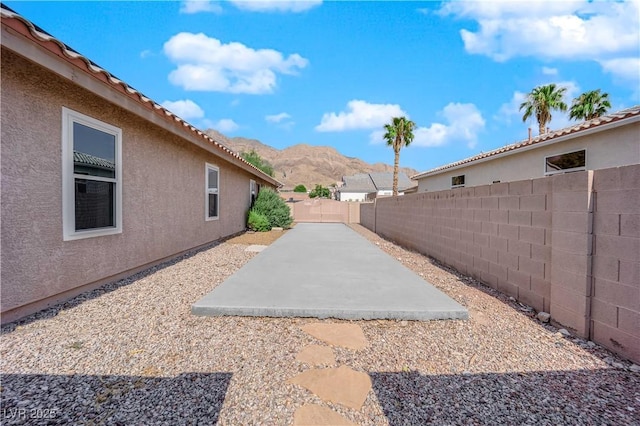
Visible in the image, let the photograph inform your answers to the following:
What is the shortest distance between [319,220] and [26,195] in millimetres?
23520

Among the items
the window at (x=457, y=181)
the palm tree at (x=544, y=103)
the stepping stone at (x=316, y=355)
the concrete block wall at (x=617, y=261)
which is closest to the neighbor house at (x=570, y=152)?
the window at (x=457, y=181)

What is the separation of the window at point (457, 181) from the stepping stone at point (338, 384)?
46.8 feet

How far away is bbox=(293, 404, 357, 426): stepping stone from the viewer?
2118 mm

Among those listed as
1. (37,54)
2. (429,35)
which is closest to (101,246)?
(37,54)

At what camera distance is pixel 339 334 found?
3461mm

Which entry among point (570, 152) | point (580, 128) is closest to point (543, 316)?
point (580, 128)

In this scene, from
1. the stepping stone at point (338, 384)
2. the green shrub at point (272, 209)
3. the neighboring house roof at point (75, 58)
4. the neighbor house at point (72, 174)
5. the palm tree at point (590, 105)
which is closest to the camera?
the stepping stone at point (338, 384)

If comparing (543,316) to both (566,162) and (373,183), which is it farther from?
(373,183)

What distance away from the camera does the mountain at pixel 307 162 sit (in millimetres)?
119750

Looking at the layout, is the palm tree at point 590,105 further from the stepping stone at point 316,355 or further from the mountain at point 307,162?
the mountain at point 307,162

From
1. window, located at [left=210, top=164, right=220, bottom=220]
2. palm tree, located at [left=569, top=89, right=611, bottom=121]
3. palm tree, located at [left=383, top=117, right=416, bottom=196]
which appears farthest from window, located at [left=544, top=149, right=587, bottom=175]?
palm tree, located at [left=383, top=117, right=416, bottom=196]

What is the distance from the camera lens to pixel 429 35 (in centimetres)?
1351

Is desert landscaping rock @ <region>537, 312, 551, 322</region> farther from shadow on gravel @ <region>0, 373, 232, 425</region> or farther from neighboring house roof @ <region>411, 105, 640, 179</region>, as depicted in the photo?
neighboring house roof @ <region>411, 105, 640, 179</region>

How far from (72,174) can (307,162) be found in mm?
136710
